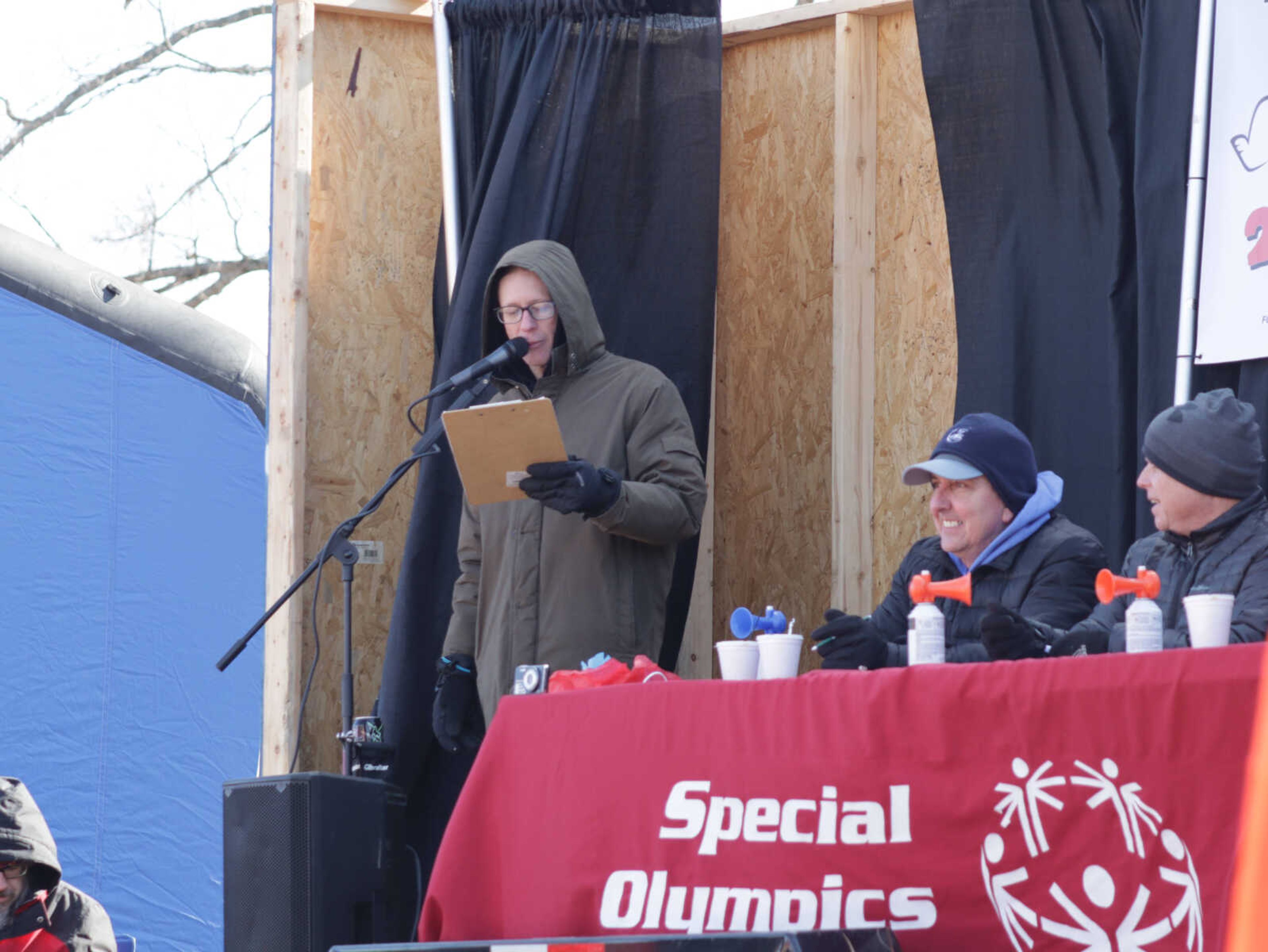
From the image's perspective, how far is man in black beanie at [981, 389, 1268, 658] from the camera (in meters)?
2.79

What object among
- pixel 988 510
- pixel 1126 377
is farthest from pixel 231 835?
pixel 1126 377

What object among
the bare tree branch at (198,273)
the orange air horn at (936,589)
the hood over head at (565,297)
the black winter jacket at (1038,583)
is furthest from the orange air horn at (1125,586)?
the bare tree branch at (198,273)

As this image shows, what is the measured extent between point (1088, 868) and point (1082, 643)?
0.52 metres

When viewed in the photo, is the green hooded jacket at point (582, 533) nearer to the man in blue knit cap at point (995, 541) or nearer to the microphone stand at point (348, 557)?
the microphone stand at point (348, 557)

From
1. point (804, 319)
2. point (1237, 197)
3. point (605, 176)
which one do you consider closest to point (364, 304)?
point (605, 176)

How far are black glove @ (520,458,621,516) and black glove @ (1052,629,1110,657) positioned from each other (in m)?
1.17

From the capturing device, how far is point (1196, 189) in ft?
12.7

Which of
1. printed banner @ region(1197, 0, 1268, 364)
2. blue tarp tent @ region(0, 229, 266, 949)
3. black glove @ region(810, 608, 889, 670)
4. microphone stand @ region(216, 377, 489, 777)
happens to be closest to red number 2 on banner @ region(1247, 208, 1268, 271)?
printed banner @ region(1197, 0, 1268, 364)

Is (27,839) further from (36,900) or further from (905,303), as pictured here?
(905,303)

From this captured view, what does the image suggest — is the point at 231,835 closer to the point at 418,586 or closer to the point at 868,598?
the point at 418,586

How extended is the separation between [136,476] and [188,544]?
330 mm

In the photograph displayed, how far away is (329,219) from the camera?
5000mm

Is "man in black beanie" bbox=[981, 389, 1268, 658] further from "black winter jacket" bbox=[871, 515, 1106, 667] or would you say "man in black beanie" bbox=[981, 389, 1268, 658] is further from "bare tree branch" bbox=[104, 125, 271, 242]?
"bare tree branch" bbox=[104, 125, 271, 242]

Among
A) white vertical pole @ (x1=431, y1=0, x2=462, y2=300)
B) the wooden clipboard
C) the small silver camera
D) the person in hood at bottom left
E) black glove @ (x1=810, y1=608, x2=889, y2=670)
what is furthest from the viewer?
white vertical pole @ (x1=431, y1=0, x2=462, y2=300)
